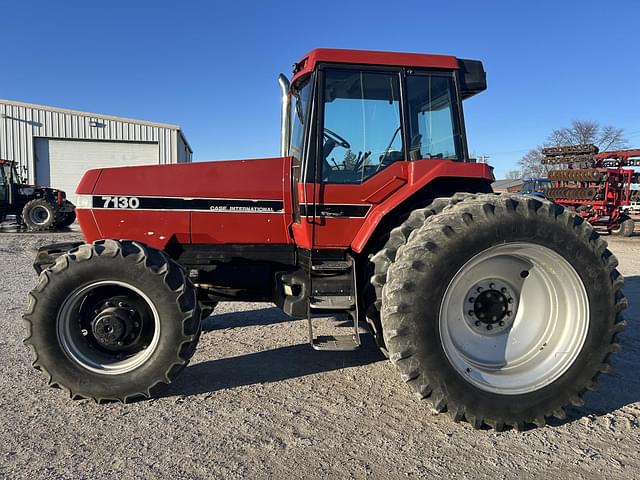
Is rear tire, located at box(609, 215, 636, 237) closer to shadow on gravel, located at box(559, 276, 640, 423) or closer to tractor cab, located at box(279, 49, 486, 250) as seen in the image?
shadow on gravel, located at box(559, 276, 640, 423)

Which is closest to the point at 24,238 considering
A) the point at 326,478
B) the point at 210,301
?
the point at 210,301

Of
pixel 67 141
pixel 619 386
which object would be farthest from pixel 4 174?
pixel 619 386

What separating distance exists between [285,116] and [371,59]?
832 millimetres

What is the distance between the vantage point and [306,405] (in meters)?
3.30

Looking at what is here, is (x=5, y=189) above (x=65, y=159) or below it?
below

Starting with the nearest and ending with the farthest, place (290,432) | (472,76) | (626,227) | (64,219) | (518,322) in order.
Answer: (290,432) → (518,322) → (472,76) → (626,227) → (64,219)

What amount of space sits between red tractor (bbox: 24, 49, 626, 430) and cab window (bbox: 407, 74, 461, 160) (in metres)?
0.01

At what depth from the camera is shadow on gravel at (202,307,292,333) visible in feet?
17.4

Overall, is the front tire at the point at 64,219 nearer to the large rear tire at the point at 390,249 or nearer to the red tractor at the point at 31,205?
the red tractor at the point at 31,205

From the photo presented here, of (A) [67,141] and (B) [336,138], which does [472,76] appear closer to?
(B) [336,138]

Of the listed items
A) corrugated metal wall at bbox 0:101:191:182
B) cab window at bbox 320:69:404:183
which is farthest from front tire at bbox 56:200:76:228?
cab window at bbox 320:69:404:183

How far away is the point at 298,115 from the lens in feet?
12.7

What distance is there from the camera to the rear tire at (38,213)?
53.4 feet

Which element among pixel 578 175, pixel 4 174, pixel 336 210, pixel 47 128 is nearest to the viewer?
pixel 336 210
